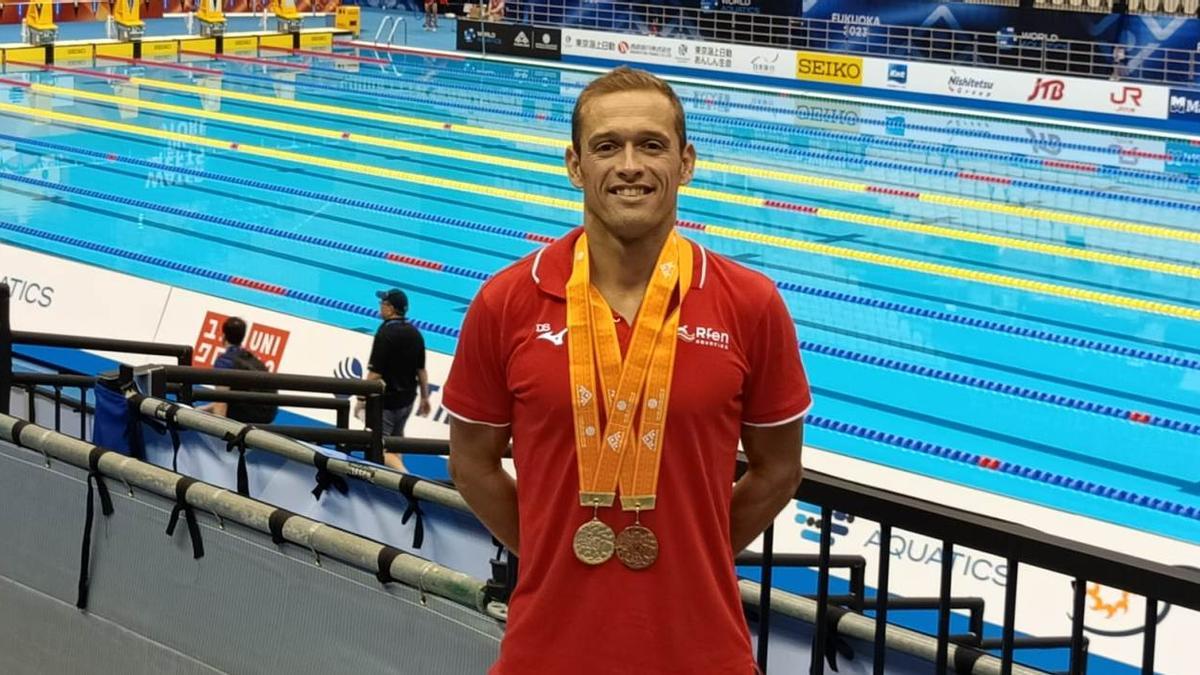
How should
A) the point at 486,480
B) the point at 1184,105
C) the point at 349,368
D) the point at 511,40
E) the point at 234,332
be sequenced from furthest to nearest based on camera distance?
the point at 511,40
the point at 1184,105
the point at 349,368
the point at 234,332
the point at 486,480

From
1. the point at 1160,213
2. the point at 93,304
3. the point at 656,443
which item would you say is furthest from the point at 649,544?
the point at 1160,213

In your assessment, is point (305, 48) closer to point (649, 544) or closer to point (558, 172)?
point (558, 172)

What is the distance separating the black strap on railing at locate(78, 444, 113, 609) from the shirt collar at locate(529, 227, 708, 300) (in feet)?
5.03

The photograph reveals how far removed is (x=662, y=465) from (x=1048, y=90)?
19.5 meters

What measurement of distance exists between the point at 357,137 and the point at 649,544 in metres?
16.6

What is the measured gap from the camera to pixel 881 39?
24062 mm

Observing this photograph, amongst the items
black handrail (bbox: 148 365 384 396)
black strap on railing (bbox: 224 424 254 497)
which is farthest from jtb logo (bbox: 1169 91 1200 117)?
black strap on railing (bbox: 224 424 254 497)

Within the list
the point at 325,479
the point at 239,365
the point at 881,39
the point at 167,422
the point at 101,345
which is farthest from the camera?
the point at 881,39

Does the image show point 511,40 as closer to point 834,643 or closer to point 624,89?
point 834,643

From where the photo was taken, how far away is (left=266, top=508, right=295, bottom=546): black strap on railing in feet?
9.85

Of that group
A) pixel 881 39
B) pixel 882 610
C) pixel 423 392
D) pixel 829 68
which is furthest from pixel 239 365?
pixel 881 39

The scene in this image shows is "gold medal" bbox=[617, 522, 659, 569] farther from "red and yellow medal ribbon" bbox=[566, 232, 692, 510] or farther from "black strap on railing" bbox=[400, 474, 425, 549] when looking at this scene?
"black strap on railing" bbox=[400, 474, 425, 549]

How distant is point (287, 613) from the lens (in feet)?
10.1

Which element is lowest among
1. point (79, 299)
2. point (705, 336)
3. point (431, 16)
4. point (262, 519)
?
point (79, 299)
